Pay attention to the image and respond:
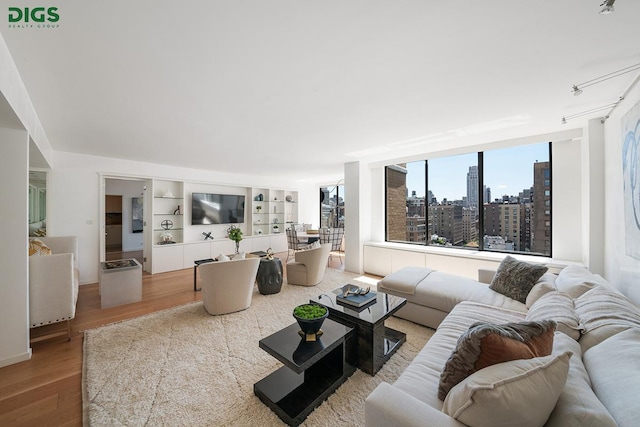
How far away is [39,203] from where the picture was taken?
13.8 feet

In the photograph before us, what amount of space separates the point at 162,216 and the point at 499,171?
276 inches

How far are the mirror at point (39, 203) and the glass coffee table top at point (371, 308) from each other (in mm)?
5128

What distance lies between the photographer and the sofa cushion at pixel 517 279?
2.52 meters

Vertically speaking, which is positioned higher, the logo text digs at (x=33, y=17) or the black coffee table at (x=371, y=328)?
the logo text digs at (x=33, y=17)

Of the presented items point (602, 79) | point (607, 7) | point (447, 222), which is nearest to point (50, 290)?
point (607, 7)

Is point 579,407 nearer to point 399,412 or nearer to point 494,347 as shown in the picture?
point 494,347

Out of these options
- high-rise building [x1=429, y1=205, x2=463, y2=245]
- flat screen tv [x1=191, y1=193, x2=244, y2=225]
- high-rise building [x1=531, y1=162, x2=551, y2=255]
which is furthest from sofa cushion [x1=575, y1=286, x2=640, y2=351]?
flat screen tv [x1=191, y1=193, x2=244, y2=225]

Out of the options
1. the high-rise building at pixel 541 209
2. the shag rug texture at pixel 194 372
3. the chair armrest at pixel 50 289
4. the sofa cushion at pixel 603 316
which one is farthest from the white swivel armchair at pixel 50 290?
the high-rise building at pixel 541 209

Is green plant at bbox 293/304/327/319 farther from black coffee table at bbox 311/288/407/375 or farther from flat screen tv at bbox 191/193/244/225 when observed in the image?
flat screen tv at bbox 191/193/244/225

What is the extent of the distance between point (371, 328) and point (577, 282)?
185 cm

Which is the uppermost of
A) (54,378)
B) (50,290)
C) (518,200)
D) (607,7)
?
(607,7)

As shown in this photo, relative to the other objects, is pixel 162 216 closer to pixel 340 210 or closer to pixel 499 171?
pixel 340 210

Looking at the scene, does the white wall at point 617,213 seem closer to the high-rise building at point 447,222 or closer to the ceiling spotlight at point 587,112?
the ceiling spotlight at point 587,112

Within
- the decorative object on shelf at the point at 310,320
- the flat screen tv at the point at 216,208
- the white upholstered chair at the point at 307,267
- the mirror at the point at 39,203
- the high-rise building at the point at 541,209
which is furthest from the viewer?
the flat screen tv at the point at 216,208
